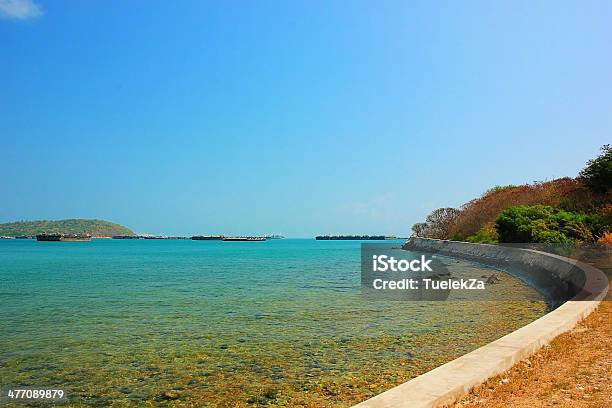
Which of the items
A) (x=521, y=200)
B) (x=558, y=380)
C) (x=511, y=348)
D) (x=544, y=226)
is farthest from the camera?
(x=521, y=200)

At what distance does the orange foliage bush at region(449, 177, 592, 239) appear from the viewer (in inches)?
1449

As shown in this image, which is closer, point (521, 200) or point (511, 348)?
point (511, 348)

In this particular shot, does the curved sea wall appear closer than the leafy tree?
Yes

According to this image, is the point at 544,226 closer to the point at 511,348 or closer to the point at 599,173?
the point at 599,173

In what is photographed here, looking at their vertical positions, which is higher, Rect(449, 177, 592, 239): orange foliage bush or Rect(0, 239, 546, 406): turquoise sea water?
Rect(449, 177, 592, 239): orange foliage bush

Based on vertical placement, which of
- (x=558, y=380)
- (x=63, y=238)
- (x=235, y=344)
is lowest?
(x=235, y=344)

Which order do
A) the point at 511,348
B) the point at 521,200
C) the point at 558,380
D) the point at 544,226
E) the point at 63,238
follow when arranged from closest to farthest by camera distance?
the point at 558,380, the point at 511,348, the point at 544,226, the point at 521,200, the point at 63,238

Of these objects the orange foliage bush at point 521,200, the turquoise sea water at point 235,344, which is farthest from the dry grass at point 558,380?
the orange foliage bush at point 521,200

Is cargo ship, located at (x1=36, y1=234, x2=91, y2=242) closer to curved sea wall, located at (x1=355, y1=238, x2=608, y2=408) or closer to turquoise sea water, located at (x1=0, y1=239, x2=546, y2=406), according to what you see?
turquoise sea water, located at (x1=0, y1=239, x2=546, y2=406)

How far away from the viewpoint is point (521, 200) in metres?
47.1

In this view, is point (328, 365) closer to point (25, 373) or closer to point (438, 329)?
point (438, 329)

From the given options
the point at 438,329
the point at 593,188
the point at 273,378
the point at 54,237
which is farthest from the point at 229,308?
the point at 54,237

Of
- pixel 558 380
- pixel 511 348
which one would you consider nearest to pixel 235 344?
pixel 511 348


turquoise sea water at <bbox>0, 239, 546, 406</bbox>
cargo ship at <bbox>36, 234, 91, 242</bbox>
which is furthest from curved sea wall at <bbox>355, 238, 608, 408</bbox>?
cargo ship at <bbox>36, 234, 91, 242</bbox>
